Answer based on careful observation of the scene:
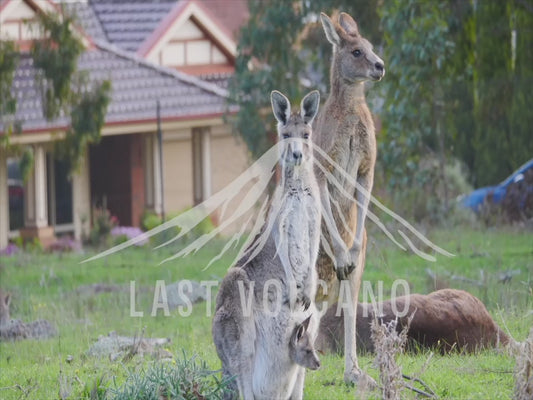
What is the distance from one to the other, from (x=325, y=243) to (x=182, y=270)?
7397 mm

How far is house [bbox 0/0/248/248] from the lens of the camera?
24250 millimetres

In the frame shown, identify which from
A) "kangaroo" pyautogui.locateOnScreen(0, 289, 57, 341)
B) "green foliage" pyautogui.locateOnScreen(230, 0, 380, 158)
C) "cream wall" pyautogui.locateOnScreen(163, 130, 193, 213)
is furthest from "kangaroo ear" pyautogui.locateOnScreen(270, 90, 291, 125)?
"cream wall" pyautogui.locateOnScreen(163, 130, 193, 213)

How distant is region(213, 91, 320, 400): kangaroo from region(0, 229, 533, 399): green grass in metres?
0.73

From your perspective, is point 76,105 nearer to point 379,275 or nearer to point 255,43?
point 255,43

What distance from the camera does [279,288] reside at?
276 inches

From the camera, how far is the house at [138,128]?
79.6 ft

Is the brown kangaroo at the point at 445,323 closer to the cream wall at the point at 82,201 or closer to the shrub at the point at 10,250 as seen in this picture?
the shrub at the point at 10,250

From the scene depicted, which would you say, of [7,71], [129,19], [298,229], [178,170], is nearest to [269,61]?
[178,170]

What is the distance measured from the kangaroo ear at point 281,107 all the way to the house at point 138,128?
1611cm

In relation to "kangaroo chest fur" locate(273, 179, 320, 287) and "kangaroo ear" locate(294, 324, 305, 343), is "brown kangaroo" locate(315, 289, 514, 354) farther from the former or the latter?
"kangaroo ear" locate(294, 324, 305, 343)

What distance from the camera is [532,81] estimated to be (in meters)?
17.2

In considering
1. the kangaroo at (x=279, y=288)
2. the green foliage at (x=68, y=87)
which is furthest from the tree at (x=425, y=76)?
the kangaroo at (x=279, y=288)

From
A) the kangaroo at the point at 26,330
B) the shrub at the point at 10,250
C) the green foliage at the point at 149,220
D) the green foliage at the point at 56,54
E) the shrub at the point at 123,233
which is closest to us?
the kangaroo at the point at 26,330

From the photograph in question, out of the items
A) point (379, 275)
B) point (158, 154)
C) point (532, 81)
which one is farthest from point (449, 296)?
point (158, 154)
